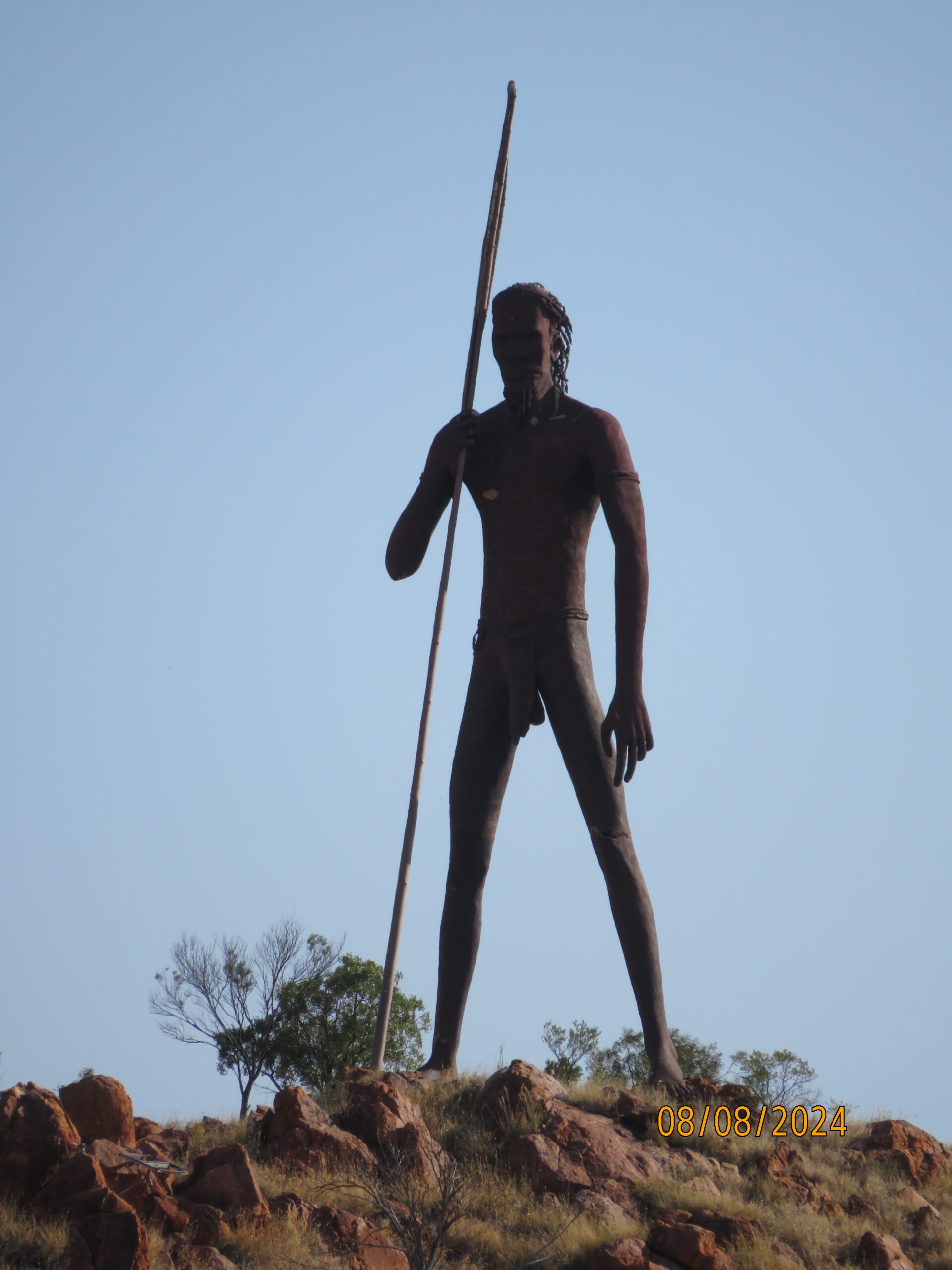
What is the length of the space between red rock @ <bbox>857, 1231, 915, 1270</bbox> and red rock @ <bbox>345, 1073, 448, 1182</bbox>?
5.86 ft

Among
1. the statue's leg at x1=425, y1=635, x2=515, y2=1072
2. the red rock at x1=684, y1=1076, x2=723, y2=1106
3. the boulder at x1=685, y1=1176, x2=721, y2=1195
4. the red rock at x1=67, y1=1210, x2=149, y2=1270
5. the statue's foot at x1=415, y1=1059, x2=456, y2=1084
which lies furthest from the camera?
the statue's leg at x1=425, y1=635, x2=515, y2=1072

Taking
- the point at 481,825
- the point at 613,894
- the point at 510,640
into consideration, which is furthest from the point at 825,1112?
the point at 510,640

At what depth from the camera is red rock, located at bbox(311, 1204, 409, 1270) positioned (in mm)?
5438

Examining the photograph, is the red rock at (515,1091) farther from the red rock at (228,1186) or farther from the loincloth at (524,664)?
the loincloth at (524,664)

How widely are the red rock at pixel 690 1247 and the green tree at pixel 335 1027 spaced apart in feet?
32.7

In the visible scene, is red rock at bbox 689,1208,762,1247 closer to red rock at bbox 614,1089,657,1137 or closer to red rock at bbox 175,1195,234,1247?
red rock at bbox 614,1089,657,1137

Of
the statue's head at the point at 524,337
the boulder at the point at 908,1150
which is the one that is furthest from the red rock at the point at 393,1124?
the statue's head at the point at 524,337

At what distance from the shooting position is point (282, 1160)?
6.28 meters

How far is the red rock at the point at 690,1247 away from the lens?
18.0 feet

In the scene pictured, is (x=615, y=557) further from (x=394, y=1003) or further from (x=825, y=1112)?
(x=394, y=1003)

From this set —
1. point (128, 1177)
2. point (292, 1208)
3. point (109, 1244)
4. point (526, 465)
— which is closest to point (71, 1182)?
point (128, 1177)

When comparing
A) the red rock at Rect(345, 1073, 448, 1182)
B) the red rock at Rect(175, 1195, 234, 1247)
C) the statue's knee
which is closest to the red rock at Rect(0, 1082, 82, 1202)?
the red rock at Rect(175, 1195, 234, 1247)

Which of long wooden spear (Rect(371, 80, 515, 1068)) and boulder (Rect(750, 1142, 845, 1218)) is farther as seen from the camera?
long wooden spear (Rect(371, 80, 515, 1068))

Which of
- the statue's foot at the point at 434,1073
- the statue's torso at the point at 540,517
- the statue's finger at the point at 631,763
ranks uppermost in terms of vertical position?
the statue's torso at the point at 540,517
